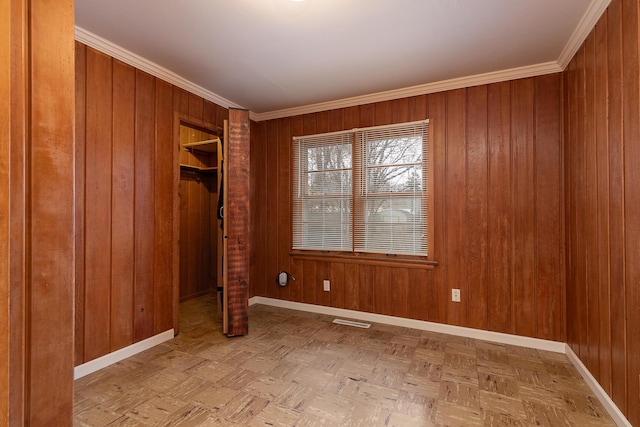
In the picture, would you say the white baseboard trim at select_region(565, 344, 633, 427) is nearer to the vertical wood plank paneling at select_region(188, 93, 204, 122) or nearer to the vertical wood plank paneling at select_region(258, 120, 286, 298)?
the vertical wood plank paneling at select_region(258, 120, 286, 298)

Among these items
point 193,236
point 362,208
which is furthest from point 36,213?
point 193,236

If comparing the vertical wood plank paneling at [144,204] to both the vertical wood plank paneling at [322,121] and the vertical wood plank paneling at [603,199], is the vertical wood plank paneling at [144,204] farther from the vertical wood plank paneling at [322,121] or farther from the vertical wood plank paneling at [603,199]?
the vertical wood plank paneling at [603,199]

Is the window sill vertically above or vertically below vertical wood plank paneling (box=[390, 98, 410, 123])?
below

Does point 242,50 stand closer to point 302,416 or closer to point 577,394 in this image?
point 302,416

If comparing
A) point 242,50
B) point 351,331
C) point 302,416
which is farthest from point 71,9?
point 351,331

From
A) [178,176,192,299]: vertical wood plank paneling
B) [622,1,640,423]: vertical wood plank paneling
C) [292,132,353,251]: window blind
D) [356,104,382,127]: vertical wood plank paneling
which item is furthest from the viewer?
[178,176,192,299]: vertical wood plank paneling

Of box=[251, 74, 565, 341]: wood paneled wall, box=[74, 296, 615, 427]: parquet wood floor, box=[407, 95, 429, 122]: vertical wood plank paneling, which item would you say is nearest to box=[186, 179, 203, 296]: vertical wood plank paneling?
box=[74, 296, 615, 427]: parquet wood floor

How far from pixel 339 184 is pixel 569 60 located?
2.33 meters

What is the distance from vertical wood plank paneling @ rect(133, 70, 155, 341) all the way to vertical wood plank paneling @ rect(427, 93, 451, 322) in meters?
2.76

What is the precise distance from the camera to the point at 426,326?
3094 millimetres

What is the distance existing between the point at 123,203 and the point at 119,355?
1.27m

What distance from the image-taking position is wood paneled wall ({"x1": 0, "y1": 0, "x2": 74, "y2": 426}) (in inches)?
29.6

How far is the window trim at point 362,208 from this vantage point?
307 cm

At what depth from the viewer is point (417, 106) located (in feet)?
10.3
